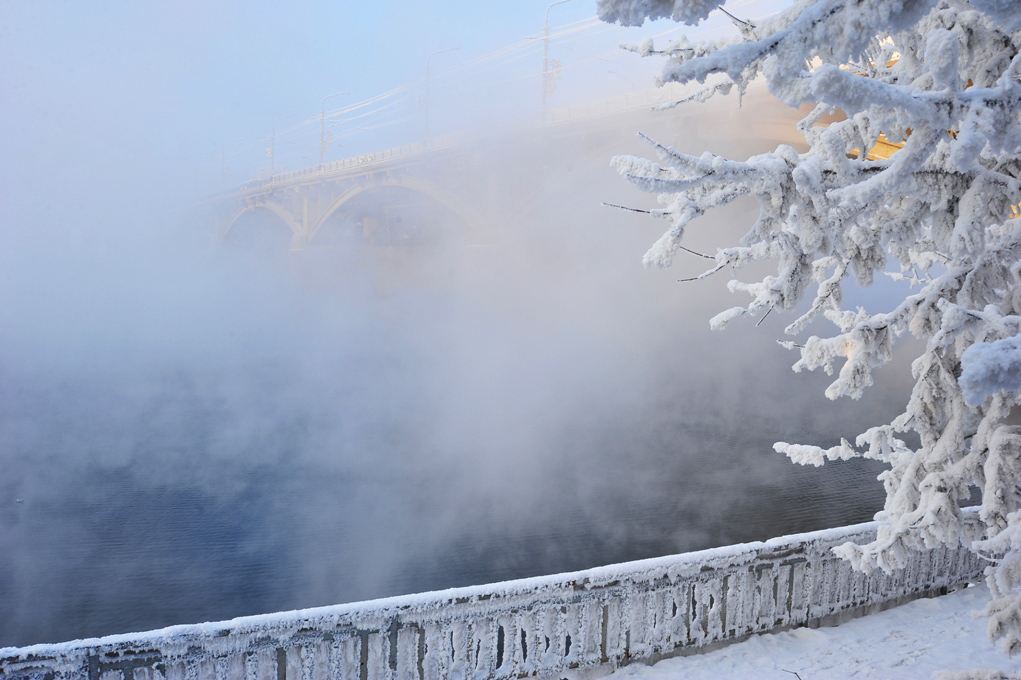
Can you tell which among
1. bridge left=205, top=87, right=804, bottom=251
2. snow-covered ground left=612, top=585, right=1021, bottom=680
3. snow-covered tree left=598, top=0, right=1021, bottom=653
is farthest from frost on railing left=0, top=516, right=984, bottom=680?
bridge left=205, top=87, right=804, bottom=251

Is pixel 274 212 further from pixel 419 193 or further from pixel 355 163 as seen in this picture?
pixel 419 193

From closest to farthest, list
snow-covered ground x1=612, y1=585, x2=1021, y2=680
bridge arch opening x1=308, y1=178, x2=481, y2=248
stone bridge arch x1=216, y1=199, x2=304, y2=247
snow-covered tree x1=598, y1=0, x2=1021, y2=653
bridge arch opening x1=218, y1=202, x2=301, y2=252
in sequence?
snow-covered tree x1=598, y1=0, x2=1021, y2=653, snow-covered ground x1=612, y1=585, x2=1021, y2=680, bridge arch opening x1=308, y1=178, x2=481, y2=248, stone bridge arch x1=216, y1=199, x2=304, y2=247, bridge arch opening x1=218, y1=202, x2=301, y2=252

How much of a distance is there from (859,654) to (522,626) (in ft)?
9.44

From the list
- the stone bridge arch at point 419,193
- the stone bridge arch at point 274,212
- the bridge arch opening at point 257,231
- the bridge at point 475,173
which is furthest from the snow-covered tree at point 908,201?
the bridge arch opening at point 257,231

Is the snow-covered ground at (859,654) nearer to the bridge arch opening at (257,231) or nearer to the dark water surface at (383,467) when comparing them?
the dark water surface at (383,467)

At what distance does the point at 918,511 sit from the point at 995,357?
1644mm

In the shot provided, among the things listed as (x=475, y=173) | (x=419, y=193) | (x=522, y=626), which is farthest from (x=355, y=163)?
(x=522, y=626)

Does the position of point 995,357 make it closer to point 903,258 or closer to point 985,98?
point 985,98

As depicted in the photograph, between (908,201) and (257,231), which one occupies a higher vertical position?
(257,231)

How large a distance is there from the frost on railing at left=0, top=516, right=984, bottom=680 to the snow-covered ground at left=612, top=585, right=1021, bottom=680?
122 mm

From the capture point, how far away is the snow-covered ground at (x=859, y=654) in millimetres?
4883

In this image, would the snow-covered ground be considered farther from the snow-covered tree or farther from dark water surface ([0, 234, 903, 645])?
dark water surface ([0, 234, 903, 645])

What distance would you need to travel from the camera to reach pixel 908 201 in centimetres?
315

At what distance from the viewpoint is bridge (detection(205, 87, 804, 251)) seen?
1520 cm
